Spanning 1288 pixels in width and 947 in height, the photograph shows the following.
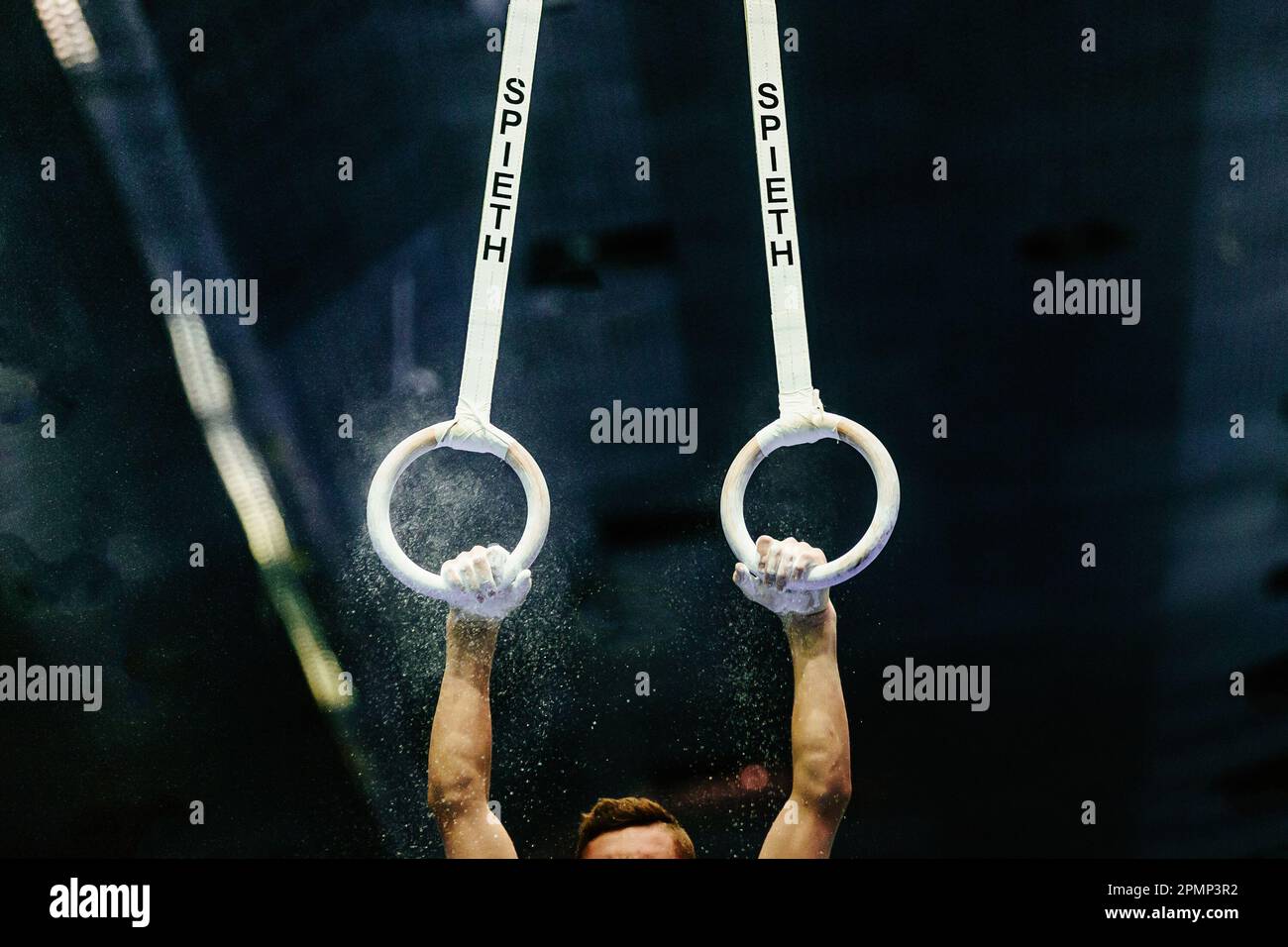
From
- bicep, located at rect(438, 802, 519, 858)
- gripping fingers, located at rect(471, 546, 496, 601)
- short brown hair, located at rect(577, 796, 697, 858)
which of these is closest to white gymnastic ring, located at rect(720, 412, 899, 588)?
gripping fingers, located at rect(471, 546, 496, 601)

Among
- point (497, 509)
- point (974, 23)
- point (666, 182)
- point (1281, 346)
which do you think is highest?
point (974, 23)

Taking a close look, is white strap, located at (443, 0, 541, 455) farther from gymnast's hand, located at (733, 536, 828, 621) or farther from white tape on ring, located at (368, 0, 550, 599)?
gymnast's hand, located at (733, 536, 828, 621)

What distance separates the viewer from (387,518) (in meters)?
3.62

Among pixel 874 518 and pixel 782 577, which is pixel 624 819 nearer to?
pixel 782 577

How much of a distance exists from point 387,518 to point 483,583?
0.32 metres

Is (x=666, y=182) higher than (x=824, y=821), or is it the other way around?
Result: (x=666, y=182)

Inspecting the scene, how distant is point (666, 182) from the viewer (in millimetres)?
4062

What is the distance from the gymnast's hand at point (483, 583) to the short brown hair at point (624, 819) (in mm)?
648

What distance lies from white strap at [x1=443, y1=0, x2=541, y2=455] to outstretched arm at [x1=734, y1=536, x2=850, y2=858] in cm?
83

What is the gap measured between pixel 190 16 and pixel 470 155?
35.8 inches

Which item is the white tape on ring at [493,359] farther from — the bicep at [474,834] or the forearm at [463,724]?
the bicep at [474,834]
